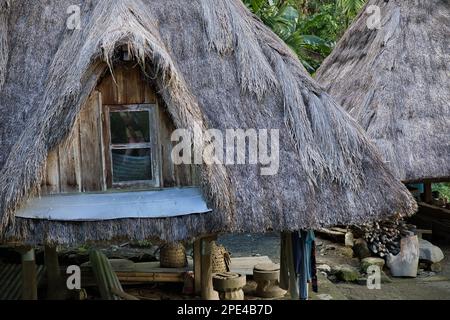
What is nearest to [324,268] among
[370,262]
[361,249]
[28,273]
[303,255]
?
[370,262]

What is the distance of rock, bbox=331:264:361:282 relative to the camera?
12.4 m

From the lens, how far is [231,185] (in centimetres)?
761

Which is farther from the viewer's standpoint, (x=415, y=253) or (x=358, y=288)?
(x=415, y=253)

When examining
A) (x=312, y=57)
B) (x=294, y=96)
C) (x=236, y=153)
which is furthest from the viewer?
(x=312, y=57)

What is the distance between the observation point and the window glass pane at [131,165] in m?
7.68

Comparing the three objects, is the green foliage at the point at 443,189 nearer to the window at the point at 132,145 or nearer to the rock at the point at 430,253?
the rock at the point at 430,253

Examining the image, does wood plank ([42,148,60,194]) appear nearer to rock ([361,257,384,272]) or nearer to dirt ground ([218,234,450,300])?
dirt ground ([218,234,450,300])

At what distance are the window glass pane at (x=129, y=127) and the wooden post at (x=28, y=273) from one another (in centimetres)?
188

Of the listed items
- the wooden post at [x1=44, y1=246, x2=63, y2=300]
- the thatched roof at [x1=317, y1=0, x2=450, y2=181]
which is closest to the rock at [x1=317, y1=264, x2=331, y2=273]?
the thatched roof at [x1=317, y1=0, x2=450, y2=181]

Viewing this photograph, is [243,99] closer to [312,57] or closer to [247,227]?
[247,227]

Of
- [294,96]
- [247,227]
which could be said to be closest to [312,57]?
[294,96]

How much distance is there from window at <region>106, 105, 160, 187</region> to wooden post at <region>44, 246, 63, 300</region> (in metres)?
2.94

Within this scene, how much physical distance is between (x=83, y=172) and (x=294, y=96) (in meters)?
2.96

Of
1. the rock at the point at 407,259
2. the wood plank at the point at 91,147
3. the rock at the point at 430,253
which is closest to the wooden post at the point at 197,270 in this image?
the wood plank at the point at 91,147
